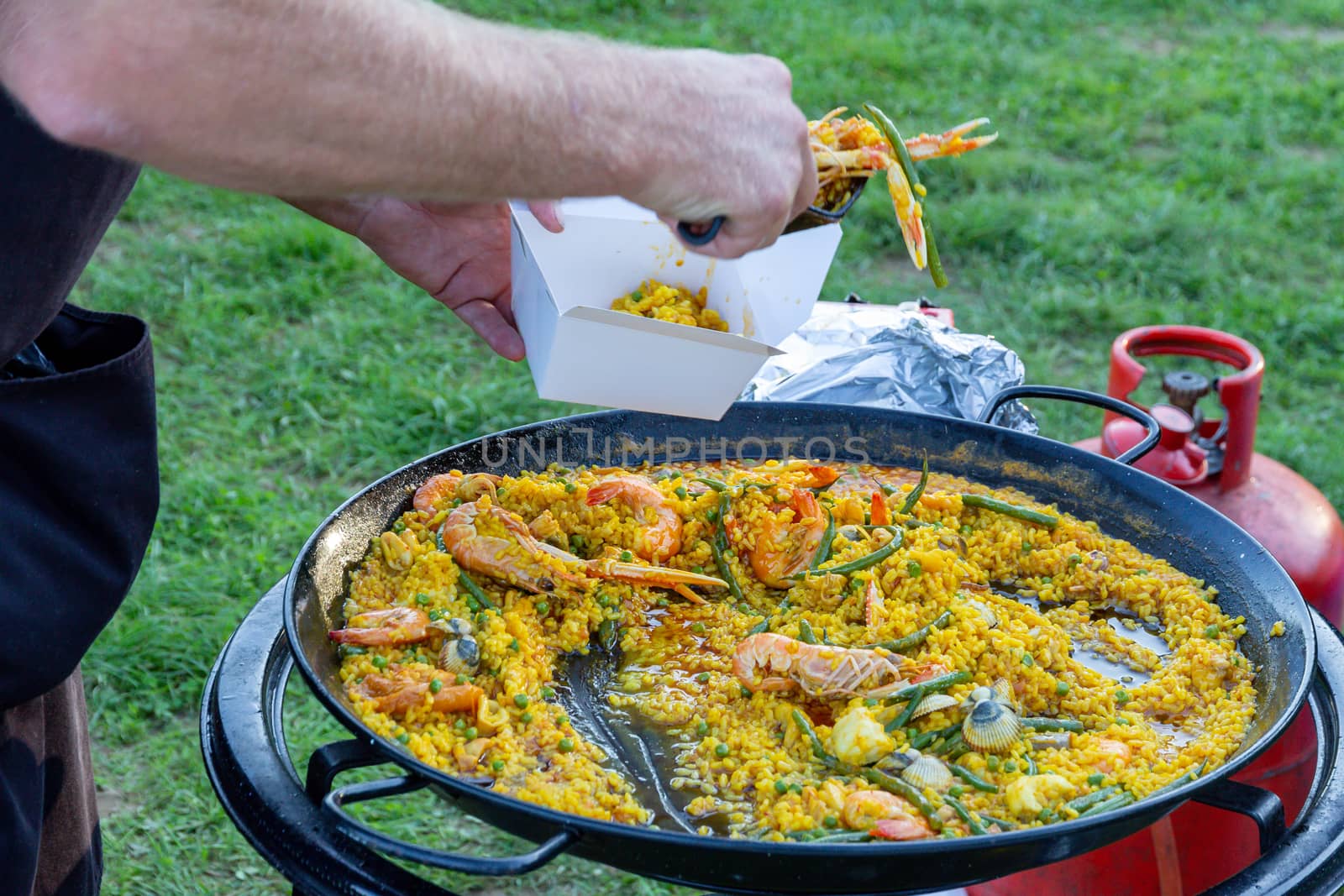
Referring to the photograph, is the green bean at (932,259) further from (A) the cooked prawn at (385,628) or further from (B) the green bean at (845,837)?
(A) the cooked prawn at (385,628)

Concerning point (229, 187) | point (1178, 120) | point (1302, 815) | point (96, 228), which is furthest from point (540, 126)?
point (1178, 120)

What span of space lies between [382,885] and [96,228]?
1024mm

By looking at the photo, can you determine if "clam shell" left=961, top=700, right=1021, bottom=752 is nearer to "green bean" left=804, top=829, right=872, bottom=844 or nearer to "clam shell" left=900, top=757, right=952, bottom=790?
"clam shell" left=900, top=757, right=952, bottom=790

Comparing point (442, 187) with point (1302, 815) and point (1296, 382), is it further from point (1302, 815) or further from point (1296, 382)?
point (1296, 382)

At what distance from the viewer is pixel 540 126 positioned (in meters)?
1.44

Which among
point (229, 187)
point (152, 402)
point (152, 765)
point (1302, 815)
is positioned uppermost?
point (229, 187)

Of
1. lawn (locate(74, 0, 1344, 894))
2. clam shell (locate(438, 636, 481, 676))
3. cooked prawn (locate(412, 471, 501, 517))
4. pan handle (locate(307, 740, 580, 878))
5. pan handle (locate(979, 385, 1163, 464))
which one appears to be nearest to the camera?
pan handle (locate(307, 740, 580, 878))

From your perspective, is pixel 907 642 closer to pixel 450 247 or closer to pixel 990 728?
pixel 990 728

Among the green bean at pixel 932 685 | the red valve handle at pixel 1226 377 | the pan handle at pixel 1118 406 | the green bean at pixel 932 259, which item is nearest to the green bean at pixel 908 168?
the green bean at pixel 932 259

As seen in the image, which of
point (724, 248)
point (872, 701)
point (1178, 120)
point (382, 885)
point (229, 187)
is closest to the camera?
point (229, 187)

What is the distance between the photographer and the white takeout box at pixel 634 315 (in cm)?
206

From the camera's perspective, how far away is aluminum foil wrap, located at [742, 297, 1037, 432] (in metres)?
3.20

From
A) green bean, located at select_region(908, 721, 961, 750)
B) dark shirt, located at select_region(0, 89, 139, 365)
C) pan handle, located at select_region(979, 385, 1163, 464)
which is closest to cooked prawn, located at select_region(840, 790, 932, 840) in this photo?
green bean, located at select_region(908, 721, 961, 750)

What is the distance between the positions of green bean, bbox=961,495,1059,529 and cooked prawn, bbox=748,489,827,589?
1.16 feet
